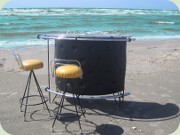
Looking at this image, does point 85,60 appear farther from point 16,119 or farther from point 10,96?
point 10,96

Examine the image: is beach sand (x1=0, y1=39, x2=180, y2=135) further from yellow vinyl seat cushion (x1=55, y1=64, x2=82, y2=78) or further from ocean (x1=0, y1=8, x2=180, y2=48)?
ocean (x1=0, y1=8, x2=180, y2=48)

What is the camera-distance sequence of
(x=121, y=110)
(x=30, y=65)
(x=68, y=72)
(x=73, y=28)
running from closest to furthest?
(x=68, y=72) → (x=30, y=65) → (x=121, y=110) → (x=73, y=28)

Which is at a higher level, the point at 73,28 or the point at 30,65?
the point at 30,65

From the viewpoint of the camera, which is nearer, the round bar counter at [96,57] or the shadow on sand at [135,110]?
the round bar counter at [96,57]

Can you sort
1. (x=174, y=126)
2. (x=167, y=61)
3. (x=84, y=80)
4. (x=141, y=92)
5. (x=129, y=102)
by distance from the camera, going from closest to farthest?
(x=174, y=126) → (x=84, y=80) → (x=129, y=102) → (x=141, y=92) → (x=167, y=61)

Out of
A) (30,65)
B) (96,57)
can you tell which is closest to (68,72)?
(30,65)

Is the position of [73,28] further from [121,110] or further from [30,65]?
[30,65]

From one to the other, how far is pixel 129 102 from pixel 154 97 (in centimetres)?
69

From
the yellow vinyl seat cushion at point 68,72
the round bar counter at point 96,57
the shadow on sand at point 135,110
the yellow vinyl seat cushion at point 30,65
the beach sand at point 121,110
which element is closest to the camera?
the yellow vinyl seat cushion at point 68,72

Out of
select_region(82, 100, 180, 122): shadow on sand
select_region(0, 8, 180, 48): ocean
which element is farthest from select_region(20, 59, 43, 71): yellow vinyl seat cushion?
select_region(0, 8, 180, 48): ocean

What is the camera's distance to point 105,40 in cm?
567

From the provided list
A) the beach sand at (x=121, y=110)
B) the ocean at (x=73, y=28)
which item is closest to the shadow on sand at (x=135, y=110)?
the beach sand at (x=121, y=110)

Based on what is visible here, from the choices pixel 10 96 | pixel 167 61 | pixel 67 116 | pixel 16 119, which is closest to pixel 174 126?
pixel 67 116

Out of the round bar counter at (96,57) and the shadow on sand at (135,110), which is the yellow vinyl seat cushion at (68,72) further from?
the shadow on sand at (135,110)
